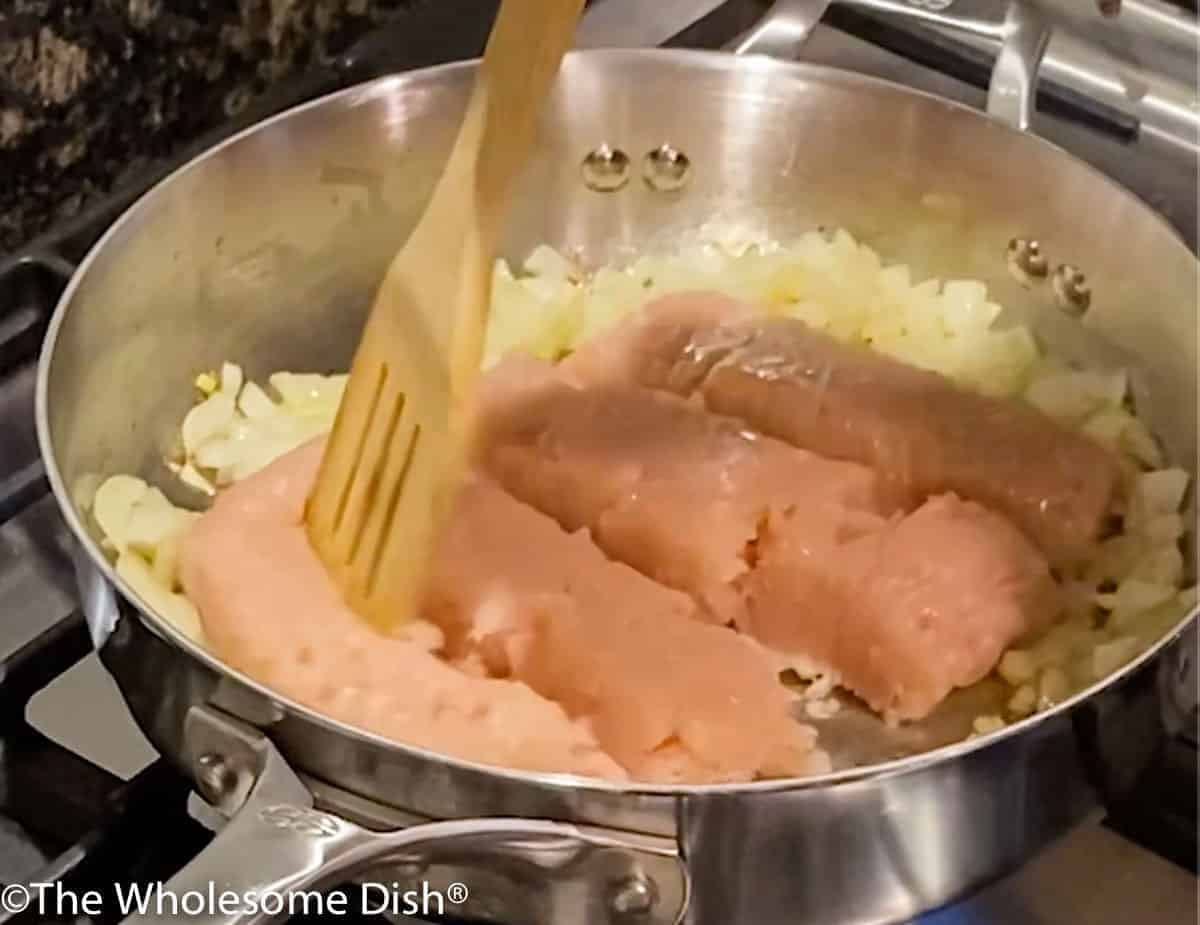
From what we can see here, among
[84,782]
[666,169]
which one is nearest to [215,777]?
[84,782]

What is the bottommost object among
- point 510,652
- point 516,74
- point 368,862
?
point 510,652

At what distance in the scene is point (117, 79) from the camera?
110cm

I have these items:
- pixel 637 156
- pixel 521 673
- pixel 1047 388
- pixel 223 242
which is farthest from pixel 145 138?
pixel 1047 388

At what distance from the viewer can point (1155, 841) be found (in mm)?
860

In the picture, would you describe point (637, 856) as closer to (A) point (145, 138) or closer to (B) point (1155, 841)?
(B) point (1155, 841)

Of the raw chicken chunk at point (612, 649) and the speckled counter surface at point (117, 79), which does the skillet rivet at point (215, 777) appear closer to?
the raw chicken chunk at point (612, 649)

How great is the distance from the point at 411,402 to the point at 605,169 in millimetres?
309

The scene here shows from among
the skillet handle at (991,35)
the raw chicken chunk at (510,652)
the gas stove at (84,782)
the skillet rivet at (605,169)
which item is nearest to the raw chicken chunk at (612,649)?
the raw chicken chunk at (510,652)

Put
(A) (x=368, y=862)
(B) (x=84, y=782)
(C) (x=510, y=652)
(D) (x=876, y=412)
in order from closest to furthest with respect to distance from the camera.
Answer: (A) (x=368, y=862), (B) (x=84, y=782), (C) (x=510, y=652), (D) (x=876, y=412)

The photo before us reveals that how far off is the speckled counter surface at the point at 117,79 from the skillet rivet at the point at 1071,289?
0.41 metres

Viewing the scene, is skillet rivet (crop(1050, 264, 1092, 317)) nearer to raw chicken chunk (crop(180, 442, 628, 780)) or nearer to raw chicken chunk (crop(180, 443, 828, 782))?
raw chicken chunk (crop(180, 443, 828, 782))

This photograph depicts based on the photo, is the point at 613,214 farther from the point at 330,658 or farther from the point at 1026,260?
the point at 330,658

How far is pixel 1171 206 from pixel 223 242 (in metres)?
0.57

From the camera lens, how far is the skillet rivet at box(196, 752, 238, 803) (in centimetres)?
74
